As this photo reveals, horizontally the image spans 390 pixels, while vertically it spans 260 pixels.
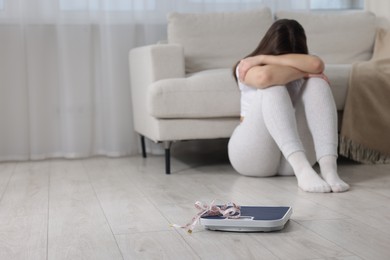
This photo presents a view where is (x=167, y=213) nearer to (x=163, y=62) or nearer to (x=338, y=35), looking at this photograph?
(x=163, y=62)

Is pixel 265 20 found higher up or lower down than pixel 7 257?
higher up

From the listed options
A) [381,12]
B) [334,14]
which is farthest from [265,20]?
[381,12]

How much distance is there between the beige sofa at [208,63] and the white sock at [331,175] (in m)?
0.59

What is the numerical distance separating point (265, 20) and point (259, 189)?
1.41m

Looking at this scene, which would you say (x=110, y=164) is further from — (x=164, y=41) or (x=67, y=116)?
(x=164, y=41)

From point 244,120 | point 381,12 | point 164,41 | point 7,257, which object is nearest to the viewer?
point 7,257

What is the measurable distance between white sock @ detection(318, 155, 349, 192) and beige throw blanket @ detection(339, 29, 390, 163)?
619 mm

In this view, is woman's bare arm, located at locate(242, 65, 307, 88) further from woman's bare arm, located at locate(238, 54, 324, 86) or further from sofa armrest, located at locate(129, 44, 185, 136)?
sofa armrest, located at locate(129, 44, 185, 136)

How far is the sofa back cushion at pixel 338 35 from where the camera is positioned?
3.75 m

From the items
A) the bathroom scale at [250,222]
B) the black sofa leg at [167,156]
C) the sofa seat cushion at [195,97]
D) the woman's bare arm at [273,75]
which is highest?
the woman's bare arm at [273,75]

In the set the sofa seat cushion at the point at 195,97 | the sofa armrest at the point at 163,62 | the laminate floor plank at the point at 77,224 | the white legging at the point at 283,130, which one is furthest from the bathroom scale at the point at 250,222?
the sofa armrest at the point at 163,62

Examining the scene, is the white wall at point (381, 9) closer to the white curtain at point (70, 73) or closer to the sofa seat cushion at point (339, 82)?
the sofa seat cushion at point (339, 82)

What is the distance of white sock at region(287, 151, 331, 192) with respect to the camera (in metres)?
2.45

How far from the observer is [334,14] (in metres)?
3.86
